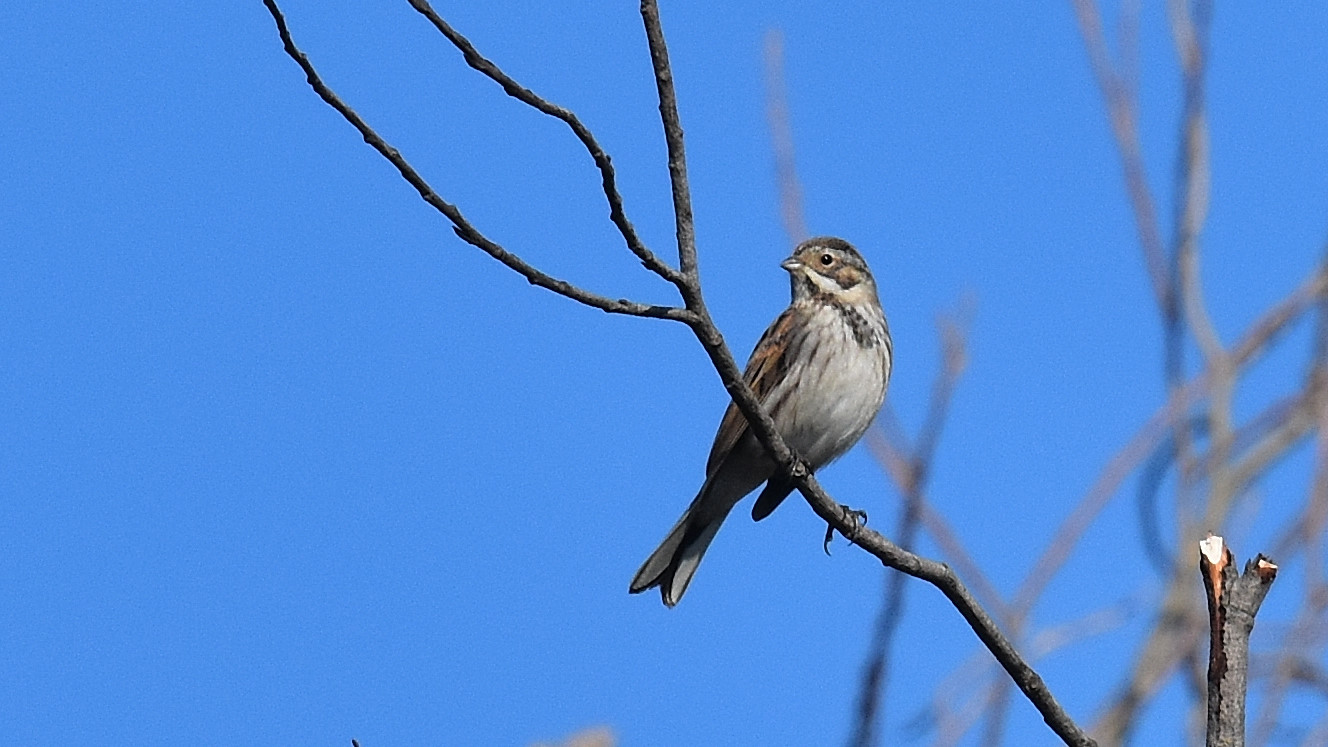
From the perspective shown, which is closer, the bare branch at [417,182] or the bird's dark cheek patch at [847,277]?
the bare branch at [417,182]

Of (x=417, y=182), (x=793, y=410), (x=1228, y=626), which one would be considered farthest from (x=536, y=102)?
(x=793, y=410)

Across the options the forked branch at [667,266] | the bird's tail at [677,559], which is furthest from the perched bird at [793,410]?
the forked branch at [667,266]

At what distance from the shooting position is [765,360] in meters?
8.15

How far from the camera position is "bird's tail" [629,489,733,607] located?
7906mm

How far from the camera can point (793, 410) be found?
7.92 meters

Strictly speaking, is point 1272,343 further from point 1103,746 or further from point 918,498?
point 918,498

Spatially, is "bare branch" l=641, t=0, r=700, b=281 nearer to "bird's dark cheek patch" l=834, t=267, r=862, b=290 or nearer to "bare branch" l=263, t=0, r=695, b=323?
"bare branch" l=263, t=0, r=695, b=323

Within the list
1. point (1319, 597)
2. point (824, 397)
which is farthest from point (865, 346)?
point (1319, 597)

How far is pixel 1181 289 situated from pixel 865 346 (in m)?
1.52

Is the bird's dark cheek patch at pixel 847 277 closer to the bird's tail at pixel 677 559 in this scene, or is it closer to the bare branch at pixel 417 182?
the bird's tail at pixel 677 559

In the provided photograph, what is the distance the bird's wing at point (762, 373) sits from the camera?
25.9ft

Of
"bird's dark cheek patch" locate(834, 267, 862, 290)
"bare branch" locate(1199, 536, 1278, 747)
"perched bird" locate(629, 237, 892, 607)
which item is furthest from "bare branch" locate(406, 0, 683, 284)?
"bird's dark cheek patch" locate(834, 267, 862, 290)

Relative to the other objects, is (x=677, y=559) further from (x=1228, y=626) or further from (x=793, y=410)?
(x=1228, y=626)

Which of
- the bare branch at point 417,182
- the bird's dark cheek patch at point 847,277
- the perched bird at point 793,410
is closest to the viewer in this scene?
the bare branch at point 417,182
